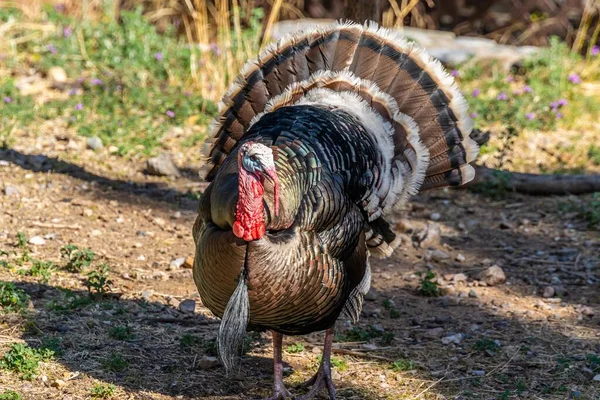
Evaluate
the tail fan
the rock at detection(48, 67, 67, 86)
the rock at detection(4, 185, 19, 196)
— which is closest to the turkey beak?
the tail fan

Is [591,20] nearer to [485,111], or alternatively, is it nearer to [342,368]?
[485,111]

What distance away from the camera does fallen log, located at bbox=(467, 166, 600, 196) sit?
7559 mm

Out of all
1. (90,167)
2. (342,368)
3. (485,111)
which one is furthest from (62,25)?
(342,368)

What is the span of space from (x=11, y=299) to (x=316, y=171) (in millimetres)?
2093

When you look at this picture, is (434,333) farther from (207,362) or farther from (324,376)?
(207,362)

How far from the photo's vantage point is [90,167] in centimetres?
755

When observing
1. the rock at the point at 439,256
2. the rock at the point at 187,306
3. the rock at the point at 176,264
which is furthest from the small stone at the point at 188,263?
the rock at the point at 439,256

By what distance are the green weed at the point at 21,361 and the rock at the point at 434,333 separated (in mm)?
2285

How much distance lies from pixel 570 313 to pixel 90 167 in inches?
162

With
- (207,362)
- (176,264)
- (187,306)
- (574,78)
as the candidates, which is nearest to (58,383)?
(207,362)

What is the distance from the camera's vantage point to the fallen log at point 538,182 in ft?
24.8

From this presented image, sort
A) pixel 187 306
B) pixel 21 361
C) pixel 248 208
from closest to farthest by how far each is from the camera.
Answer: pixel 248 208, pixel 21 361, pixel 187 306

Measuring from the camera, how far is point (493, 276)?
6.09 m

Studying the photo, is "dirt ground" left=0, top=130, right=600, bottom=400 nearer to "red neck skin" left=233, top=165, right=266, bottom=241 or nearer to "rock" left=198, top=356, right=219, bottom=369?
"rock" left=198, top=356, right=219, bottom=369
